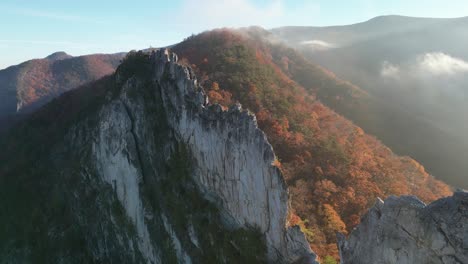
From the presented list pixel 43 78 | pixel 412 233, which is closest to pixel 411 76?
pixel 412 233

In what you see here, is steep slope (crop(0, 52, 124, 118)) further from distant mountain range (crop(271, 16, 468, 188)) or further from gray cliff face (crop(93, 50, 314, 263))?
gray cliff face (crop(93, 50, 314, 263))

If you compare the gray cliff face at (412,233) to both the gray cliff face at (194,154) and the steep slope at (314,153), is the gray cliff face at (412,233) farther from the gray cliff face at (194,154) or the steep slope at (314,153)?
the steep slope at (314,153)

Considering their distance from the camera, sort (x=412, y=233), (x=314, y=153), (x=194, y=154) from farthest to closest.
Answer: (x=314, y=153), (x=194, y=154), (x=412, y=233)

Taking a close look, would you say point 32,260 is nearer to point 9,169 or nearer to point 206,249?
point 9,169

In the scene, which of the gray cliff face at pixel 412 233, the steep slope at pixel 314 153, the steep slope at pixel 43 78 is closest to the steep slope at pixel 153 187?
the gray cliff face at pixel 412 233

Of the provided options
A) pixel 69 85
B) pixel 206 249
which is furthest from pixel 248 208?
pixel 69 85

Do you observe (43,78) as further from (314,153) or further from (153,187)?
(153,187)
